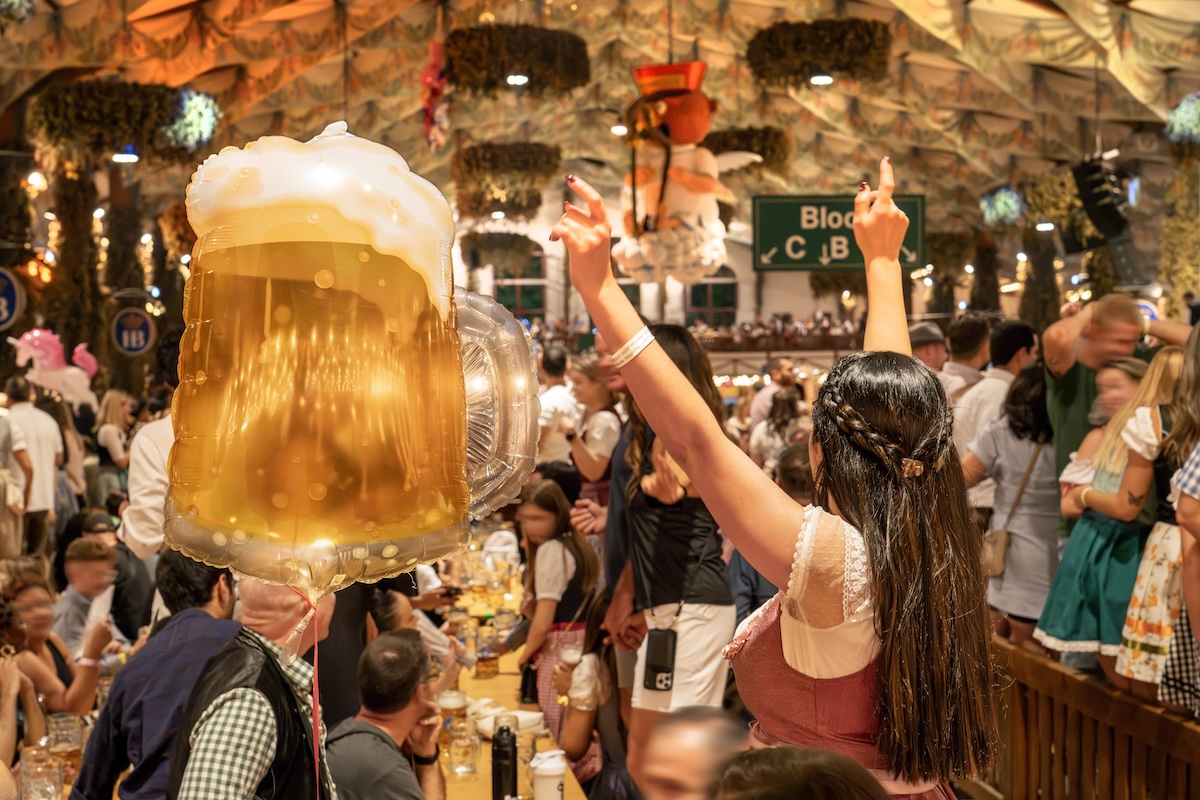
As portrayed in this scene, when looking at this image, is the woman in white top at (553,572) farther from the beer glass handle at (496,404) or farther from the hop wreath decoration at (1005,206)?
the hop wreath decoration at (1005,206)

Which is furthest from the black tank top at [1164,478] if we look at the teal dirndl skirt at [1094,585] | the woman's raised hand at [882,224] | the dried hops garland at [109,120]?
the dried hops garland at [109,120]

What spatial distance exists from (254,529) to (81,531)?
15.4 feet

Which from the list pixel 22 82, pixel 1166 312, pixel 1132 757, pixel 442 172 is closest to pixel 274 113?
pixel 22 82

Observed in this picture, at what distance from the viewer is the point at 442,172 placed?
19.8m

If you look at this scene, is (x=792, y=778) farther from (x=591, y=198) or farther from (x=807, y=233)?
(x=807, y=233)

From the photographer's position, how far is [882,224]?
1839mm

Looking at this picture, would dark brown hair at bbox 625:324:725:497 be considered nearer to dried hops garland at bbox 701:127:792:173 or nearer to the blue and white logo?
dried hops garland at bbox 701:127:792:173

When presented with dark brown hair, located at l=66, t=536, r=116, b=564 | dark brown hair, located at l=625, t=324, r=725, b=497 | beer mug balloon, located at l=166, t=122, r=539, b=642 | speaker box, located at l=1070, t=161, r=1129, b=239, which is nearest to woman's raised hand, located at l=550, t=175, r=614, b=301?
beer mug balloon, located at l=166, t=122, r=539, b=642

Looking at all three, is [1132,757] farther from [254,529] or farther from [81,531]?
[81,531]

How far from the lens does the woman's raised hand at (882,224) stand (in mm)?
1839

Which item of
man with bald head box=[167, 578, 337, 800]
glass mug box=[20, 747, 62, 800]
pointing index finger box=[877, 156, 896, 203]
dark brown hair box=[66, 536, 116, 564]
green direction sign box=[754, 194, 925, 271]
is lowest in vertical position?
glass mug box=[20, 747, 62, 800]

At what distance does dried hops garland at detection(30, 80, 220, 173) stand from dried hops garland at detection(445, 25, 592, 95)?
67.6 inches

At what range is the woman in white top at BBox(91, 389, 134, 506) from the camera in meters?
8.62

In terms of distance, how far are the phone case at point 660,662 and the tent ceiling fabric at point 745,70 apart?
4939 mm
